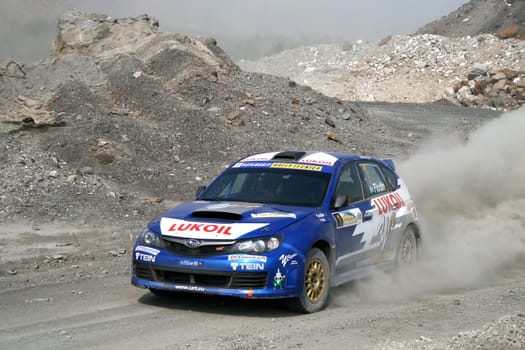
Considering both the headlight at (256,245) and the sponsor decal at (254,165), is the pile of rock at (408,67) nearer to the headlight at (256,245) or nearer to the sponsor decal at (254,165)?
the sponsor decal at (254,165)

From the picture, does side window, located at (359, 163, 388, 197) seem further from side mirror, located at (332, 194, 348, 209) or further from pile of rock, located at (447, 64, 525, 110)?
pile of rock, located at (447, 64, 525, 110)

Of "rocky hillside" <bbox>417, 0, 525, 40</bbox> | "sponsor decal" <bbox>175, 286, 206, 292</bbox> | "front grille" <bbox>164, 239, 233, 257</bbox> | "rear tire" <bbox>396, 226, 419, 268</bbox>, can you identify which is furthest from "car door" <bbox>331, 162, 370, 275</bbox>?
"rocky hillside" <bbox>417, 0, 525, 40</bbox>

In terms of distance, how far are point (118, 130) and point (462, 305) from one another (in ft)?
39.3

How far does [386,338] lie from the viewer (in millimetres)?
6941

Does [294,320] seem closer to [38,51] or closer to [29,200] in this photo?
[29,200]

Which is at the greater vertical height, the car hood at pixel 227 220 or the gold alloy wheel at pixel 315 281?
the car hood at pixel 227 220

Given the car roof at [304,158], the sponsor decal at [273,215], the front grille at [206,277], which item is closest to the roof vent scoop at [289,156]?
the car roof at [304,158]

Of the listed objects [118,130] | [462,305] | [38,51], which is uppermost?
[38,51]

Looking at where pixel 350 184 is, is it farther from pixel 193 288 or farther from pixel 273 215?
pixel 193 288

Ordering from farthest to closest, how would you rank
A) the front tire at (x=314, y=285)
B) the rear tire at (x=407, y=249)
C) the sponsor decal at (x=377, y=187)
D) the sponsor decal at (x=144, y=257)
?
1. the rear tire at (x=407, y=249)
2. the sponsor decal at (x=377, y=187)
3. the sponsor decal at (x=144, y=257)
4. the front tire at (x=314, y=285)

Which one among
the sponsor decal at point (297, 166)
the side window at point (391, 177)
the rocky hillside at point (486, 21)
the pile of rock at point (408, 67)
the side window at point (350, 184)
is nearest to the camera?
the side window at point (350, 184)

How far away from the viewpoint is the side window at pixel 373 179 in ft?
31.4

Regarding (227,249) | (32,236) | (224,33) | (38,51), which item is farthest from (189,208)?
(224,33)

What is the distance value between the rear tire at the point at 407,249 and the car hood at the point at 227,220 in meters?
2.01
